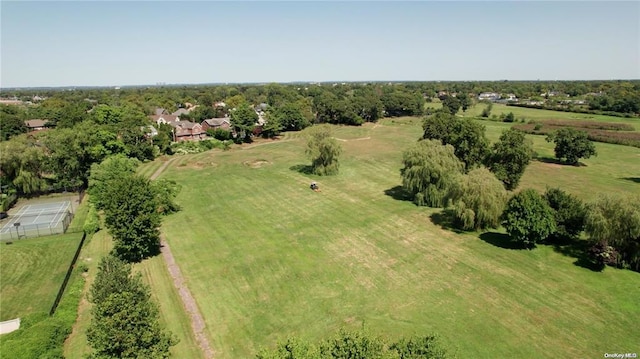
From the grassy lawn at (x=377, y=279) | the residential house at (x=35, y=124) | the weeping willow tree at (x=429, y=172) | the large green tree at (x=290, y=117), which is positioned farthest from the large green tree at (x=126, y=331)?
the residential house at (x=35, y=124)

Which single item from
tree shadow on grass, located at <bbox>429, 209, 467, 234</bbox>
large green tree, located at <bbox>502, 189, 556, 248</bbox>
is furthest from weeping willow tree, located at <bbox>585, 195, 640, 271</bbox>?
tree shadow on grass, located at <bbox>429, 209, 467, 234</bbox>

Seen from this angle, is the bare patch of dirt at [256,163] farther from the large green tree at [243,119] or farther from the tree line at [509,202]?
the tree line at [509,202]

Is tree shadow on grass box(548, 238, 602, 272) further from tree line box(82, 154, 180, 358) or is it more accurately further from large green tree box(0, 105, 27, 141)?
large green tree box(0, 105, 27, 141)

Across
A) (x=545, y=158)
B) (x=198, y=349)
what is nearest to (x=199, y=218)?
(x=198, y=349)

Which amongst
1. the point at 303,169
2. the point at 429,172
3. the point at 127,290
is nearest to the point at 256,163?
the point at 303,169

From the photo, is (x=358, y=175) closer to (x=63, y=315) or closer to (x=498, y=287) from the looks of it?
(x=498, y=287)
